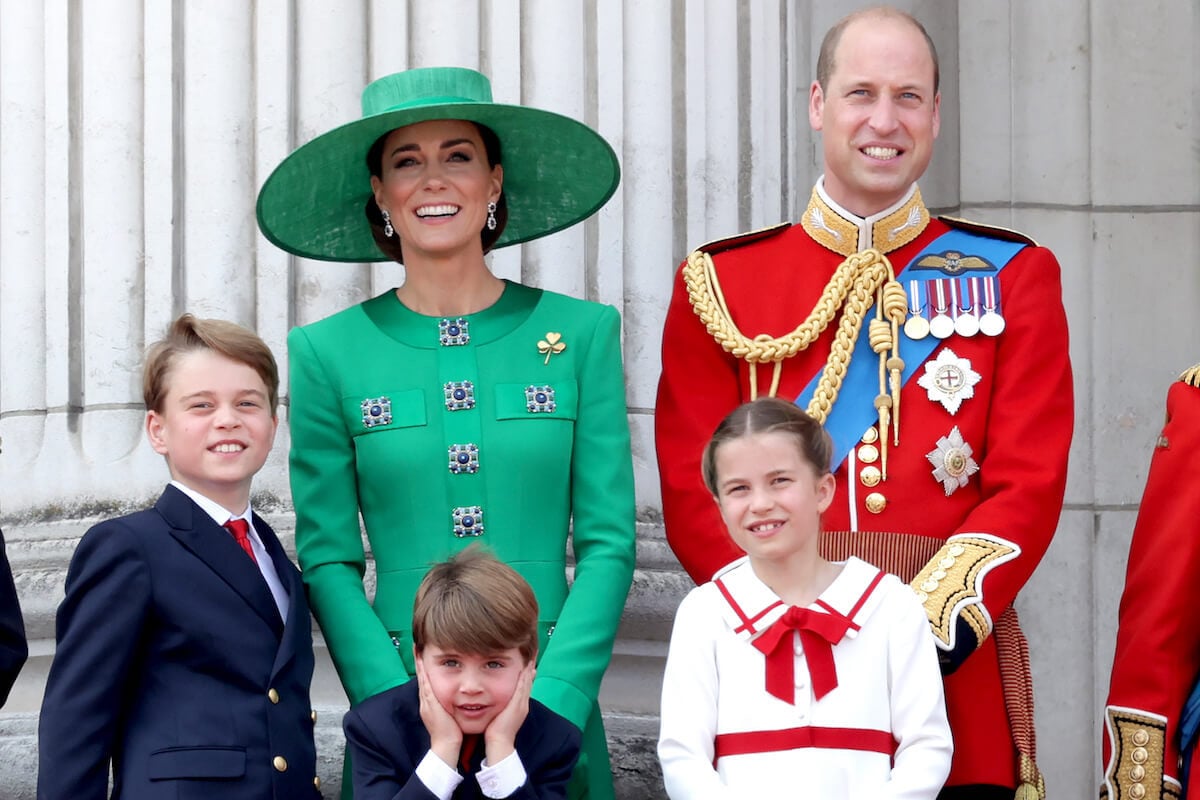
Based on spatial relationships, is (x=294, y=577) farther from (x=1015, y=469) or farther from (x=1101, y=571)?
(x=1101, y=571)

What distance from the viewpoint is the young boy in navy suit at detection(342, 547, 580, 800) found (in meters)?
3.86

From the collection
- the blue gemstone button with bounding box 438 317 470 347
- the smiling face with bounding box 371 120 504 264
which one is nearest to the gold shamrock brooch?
the blue gemstone button with bounding box 438 317 470 347

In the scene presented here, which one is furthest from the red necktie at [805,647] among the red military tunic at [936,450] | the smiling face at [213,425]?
Answer: the smiling face at [213,425]

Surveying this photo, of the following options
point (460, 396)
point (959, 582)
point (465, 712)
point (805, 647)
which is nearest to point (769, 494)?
point (805, 647)

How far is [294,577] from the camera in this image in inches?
168

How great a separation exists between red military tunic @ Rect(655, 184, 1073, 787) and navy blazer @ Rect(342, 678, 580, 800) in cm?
47

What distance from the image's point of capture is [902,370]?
4316 mm

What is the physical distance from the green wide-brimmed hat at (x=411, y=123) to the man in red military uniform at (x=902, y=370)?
0.37 meters

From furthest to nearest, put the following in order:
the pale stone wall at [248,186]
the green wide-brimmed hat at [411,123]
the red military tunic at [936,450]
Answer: the pale stone wall at [248,186] → the green wide-brimmed hat at [411,123] → the red military tunic at [936,450]

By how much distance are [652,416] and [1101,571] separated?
1675 millimetres

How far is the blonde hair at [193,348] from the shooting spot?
427 cm

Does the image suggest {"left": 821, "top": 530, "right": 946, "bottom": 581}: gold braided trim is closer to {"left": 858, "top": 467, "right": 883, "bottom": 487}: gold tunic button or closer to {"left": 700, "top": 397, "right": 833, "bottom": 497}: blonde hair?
{"left": 858, "top": 467, "right": 883, "bottom": 487}: gold tunic button

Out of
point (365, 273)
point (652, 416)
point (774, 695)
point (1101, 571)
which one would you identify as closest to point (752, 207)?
point (652, 416)

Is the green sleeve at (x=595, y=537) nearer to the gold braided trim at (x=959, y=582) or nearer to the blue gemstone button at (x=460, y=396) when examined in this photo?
the blue gemstone button at (x=460, y=396)
